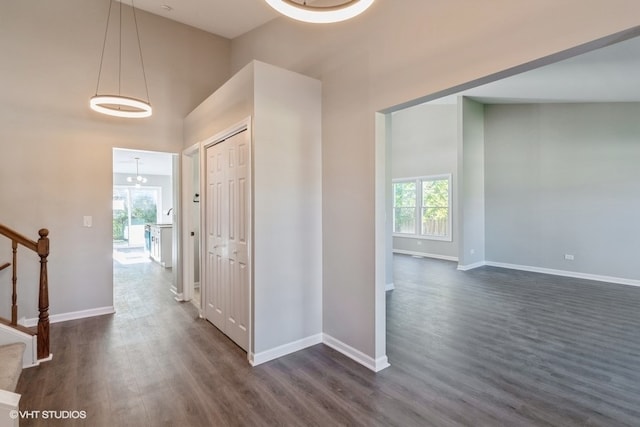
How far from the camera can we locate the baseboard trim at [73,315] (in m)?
3.76

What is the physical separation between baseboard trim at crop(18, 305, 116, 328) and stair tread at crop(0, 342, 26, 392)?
1.32m

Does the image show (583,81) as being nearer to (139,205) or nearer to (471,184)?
(471,184)

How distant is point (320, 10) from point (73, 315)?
475 cm

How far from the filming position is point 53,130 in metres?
3.90

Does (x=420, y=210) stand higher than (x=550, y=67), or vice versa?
(x=550, y=67)

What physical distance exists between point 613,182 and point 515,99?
7.90 feet

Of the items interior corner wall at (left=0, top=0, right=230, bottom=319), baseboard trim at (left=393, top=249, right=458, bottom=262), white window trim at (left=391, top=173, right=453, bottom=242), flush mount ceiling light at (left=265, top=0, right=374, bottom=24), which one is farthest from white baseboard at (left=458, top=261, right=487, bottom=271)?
interior corner wall at (left=0, top=0, right=230, bottom=319)

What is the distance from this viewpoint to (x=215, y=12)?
4473 millimetres

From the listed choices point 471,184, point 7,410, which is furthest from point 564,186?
point 7,410

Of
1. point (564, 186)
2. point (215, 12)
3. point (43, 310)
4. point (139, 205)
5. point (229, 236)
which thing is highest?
point (215, 12)

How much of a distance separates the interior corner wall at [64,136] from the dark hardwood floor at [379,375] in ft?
2.35

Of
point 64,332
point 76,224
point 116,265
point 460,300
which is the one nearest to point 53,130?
point 76,224

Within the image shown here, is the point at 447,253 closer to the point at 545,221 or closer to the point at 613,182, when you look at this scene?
the point at 545,221

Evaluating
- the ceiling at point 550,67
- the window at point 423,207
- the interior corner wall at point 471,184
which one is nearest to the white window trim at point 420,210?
the window at point 423,207
